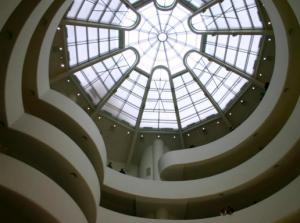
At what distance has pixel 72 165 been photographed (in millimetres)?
14508

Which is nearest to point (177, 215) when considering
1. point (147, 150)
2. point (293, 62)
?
point (147, 150)

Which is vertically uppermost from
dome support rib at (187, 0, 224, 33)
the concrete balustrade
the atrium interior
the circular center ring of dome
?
the circular center ring of dome

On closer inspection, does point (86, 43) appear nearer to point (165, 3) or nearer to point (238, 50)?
point (165, 3)

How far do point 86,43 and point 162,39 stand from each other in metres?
8.38

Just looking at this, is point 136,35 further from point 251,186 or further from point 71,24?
point 251,186

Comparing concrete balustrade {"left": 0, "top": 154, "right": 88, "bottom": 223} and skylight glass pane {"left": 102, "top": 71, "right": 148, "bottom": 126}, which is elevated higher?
A: skylight glass pane {"left": 102, "top": 71, "right": 148, "bottom": 126}

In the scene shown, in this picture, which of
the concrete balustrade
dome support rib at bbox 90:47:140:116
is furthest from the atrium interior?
dome support rib at bbox 90:47:140:116

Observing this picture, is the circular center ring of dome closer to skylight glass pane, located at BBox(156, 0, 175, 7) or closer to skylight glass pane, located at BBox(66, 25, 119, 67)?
skylight glass pane, located at BBox(156, 0, 175, 7)

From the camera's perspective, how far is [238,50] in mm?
23969

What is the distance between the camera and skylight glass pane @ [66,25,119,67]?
2165 centimetres

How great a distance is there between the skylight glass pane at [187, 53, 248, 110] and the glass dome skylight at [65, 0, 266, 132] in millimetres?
100

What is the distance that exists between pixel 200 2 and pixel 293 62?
1059 cm

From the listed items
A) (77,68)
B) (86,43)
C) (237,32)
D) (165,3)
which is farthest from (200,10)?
(77,68)

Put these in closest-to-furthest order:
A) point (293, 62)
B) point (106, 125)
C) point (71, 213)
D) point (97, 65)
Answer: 1. point (71, 213)
2. point (293, 62)
3. point (97, 65)
4. point (106, 125)
